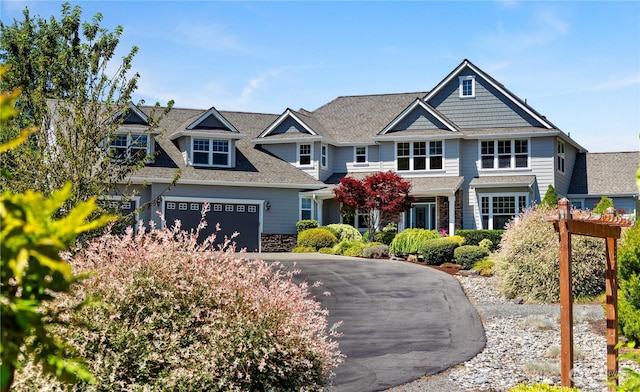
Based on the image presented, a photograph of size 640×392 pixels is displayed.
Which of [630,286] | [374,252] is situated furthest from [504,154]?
[630,286]

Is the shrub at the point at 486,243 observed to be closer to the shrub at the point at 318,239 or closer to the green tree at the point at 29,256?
the shrub at the point at 318,239

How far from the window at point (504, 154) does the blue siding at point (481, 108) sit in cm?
87

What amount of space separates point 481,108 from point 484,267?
44.8 feet

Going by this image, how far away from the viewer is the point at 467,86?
3466 cm

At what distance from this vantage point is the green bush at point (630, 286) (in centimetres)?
1214

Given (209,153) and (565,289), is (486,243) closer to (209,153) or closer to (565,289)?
(209,153)

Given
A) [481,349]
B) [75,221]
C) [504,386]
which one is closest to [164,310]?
[75,221]

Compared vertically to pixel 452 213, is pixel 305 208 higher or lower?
higher

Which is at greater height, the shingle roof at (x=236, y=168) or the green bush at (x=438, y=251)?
the shingle roof at (x=236, y=168)

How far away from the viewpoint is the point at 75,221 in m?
2.39

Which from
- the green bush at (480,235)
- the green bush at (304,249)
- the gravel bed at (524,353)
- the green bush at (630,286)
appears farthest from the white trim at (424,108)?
the green bush at (630,286)

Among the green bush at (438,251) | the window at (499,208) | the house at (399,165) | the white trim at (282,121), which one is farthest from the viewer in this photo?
the white trim at (282,121)

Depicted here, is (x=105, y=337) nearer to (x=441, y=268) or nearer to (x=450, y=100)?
(x=441, y=268)

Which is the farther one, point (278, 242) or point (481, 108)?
point (481, 108)
